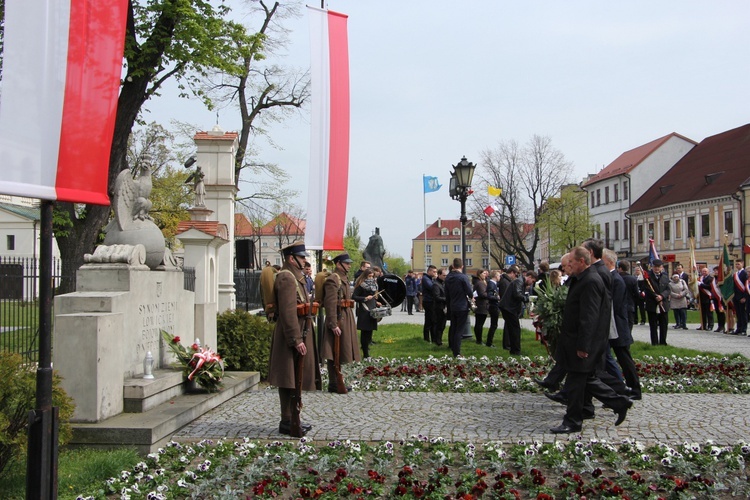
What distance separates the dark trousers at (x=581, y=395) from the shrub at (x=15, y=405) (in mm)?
4704

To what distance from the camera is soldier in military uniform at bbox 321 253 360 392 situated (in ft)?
32.8

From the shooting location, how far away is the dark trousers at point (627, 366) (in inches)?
376

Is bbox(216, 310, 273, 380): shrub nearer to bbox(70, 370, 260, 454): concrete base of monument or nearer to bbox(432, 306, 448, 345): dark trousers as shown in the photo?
bbox(70, 370, 260, 454): concrete base of monument

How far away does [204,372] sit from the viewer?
9.08 meters

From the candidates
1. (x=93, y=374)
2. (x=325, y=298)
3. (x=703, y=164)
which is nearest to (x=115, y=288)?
(x=93, y=374)

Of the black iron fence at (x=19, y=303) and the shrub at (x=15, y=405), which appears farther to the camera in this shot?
the black iron fence at (x=19, y=303)

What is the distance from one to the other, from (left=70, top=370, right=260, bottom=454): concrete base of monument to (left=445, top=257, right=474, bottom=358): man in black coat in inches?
239

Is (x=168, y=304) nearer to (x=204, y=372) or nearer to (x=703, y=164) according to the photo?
(x=204, y=372)

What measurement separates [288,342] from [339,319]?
3034 millimetres

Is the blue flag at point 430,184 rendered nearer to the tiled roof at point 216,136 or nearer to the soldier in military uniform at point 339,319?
the tiled roof at point 216,136

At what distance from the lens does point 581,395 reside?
304 inches

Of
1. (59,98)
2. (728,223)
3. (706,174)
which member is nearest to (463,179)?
(59,98)

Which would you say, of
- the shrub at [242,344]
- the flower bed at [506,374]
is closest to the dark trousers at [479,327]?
the flower bed at [506,374]

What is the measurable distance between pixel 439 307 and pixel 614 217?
63532mm
